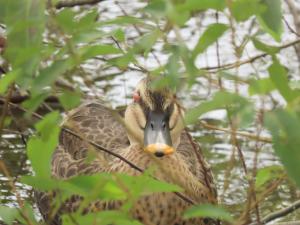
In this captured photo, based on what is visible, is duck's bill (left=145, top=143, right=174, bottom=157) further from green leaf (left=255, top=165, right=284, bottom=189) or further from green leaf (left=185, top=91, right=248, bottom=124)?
green leaf (left=185, top=91, right=248, bottom=124)

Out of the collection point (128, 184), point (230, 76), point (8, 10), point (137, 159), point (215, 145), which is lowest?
point (128, 184)

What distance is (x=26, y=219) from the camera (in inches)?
138

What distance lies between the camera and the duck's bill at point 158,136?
4695mm

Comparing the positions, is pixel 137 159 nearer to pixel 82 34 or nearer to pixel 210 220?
pixel 210 220

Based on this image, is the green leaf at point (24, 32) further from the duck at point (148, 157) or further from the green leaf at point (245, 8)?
the duck at point (148, 157)

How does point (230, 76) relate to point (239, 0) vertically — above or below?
below

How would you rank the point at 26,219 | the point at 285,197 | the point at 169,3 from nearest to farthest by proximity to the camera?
the point at 169,3 → the point at 26,219 → the point at 285,197

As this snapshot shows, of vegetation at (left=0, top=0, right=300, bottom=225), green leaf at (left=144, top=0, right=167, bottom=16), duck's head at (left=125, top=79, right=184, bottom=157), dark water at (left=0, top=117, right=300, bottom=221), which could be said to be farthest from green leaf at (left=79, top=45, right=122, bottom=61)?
dark water at (left=0, top=117, right=300, bottom=221)

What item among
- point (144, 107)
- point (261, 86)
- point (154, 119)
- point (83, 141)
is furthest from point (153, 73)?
point (83, 141)

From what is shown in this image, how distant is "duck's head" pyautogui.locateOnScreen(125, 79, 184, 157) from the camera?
4795 millimetres

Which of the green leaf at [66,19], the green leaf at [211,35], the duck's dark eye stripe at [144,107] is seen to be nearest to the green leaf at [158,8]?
the green leaf at [211,35]

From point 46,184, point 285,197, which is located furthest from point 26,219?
point 285,197

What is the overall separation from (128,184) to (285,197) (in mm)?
3518

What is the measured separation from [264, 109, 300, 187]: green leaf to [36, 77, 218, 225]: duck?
5.54 feet
